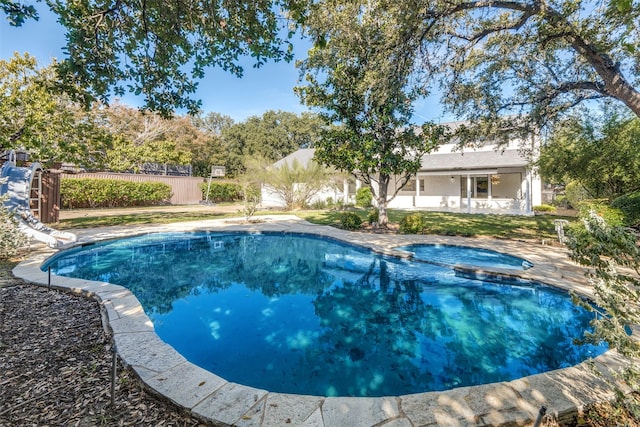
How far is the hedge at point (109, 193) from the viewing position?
61.4 ft

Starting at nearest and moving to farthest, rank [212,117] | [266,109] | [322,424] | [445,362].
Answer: [322,424], [445,362], [266,109], [212,117]

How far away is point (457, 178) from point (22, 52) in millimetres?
23577

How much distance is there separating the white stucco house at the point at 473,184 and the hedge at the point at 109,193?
395 inches

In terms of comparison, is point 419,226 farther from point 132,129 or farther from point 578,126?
point 132,129

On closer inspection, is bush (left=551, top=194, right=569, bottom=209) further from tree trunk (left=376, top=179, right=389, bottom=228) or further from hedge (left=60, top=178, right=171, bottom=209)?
hedge (left=60, top=178, right=171, bottom=209)

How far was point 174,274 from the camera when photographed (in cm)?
815

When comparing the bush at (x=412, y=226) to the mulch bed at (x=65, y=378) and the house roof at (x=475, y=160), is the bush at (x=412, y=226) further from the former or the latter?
the mulch bed at (x=65, y=378)

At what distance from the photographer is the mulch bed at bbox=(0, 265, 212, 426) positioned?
2438mm

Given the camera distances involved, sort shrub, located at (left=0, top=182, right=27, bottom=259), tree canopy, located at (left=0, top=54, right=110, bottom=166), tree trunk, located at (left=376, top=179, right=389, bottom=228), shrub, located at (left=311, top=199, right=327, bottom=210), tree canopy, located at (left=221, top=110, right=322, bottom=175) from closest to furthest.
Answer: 1. shrub, located at (left=0, top=182, right=27, bottom=259)
2. tree canopy, located at (left=0, top=54, right=110, bottom=166)
3. tree trunk, located at (left=376, top=179, right=389, bottom=228)
4. shrub, located at (left=311, top=199, right=327, bottom=210)
5. tree canopy, located at (left=221, top=110, right=322, bottom=175)

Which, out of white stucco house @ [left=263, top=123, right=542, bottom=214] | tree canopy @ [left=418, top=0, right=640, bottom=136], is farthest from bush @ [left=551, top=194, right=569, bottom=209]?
tree canopy @ [left=418, top=0, right=640, bottom=136]

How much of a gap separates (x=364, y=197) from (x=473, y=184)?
7849 millimetres

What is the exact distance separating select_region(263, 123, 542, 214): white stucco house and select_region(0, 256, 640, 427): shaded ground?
60.8 ft

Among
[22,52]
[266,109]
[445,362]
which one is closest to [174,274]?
[445,362]

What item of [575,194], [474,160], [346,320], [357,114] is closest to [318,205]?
[474,160]
